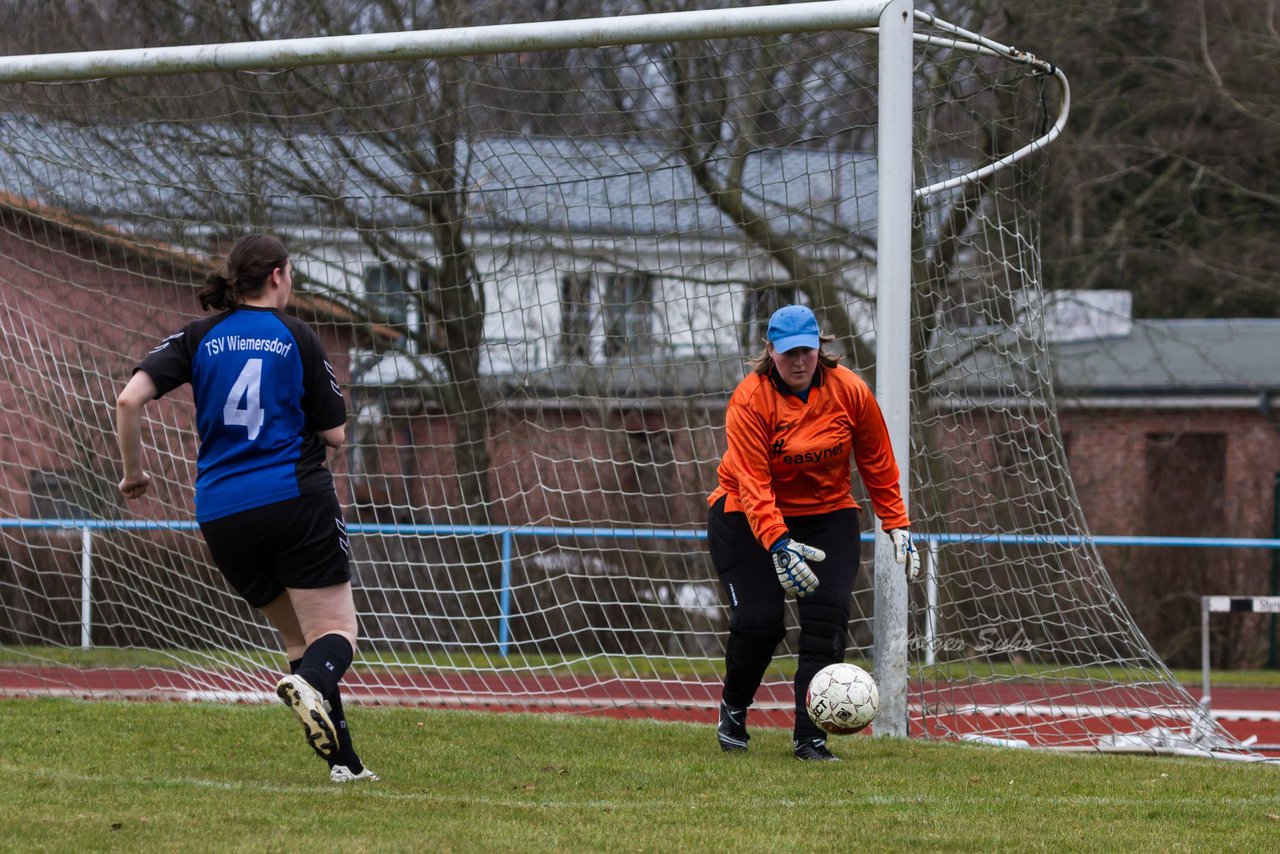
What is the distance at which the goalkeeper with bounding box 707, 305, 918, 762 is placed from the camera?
549 centimetres

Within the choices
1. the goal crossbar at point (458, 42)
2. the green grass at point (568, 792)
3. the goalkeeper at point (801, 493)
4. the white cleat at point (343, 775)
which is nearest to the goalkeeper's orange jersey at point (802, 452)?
the goalkeeper at point (801, 493)

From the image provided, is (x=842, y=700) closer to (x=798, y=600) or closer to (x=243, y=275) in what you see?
(x=798, y=600)

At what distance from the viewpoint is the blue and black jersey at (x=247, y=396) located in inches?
183

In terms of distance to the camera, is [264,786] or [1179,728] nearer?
[264,786]

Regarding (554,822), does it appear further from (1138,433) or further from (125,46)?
(1138,433)

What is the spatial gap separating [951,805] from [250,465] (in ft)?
8.43

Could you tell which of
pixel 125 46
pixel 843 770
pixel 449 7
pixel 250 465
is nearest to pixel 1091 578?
pixel 843 770

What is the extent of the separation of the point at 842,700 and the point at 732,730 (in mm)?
857

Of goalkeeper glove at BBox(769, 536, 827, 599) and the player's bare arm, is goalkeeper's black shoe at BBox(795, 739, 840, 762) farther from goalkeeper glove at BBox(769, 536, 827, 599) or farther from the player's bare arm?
the player's bare arm

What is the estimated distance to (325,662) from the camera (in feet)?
15.3

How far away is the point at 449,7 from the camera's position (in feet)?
45.0

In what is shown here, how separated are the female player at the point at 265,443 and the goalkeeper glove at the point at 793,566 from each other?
1591 mm

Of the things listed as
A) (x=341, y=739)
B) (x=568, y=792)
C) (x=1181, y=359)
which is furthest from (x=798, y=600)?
(x=1181, y=359)

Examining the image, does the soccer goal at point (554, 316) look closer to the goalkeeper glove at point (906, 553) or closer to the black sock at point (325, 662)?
the goalkeeper glove at point (906, 553)
